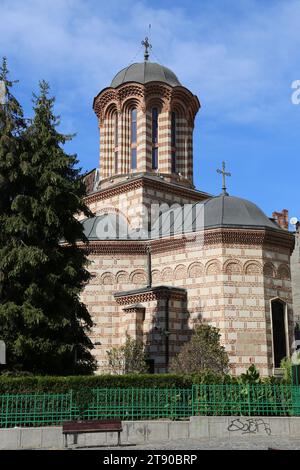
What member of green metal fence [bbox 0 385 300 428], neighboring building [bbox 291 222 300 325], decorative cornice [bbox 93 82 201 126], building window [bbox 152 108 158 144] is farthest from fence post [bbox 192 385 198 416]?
neighboring building [bbox 291 222 300 325]

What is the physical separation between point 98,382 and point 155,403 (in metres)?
1.32

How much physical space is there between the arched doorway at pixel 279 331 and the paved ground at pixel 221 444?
685 cm

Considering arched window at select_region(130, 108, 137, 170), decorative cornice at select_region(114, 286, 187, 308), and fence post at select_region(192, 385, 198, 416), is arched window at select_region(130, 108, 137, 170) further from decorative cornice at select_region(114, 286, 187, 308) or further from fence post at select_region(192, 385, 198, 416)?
fence post at select_region(192, 385, 198, 416)

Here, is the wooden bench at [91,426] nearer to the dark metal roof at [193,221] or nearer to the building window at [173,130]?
the dark metal roof at [193,221]

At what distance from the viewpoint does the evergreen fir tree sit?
532 inches

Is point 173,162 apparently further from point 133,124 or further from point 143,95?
point 143,95

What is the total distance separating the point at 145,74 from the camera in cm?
2531

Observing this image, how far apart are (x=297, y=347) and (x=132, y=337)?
17.0 ft

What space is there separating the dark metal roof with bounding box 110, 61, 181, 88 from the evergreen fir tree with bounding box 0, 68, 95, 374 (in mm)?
10331

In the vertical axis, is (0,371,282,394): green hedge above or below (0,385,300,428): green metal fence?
above

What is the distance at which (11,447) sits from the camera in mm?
11031

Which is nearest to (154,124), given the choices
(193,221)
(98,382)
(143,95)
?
(143,95)

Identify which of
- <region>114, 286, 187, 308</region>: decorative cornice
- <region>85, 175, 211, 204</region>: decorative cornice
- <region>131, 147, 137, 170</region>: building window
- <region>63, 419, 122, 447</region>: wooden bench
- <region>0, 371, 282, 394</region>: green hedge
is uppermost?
<region>131, 147, 137, 170</region>: building window

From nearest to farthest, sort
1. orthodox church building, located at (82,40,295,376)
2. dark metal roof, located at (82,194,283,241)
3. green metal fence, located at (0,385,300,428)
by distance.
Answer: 1. green metal fence, located at (0,385,300,428)
2. orthodox church building, located at (82,40,295,376)
3. dark metal roof, located at (82,194,283,241)
